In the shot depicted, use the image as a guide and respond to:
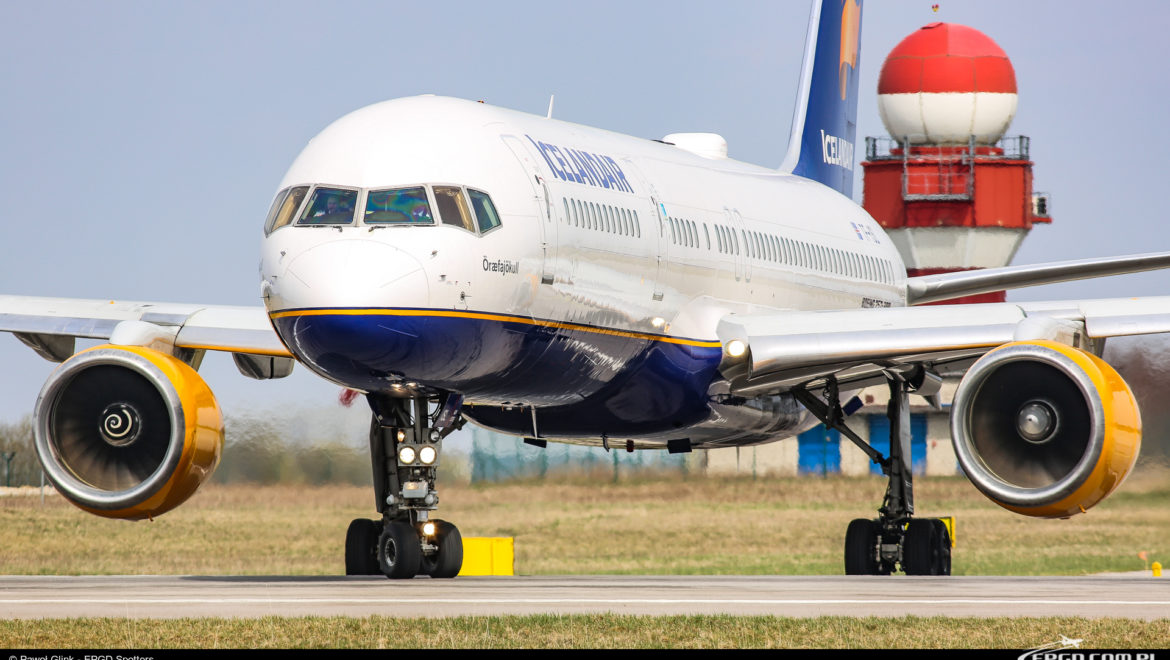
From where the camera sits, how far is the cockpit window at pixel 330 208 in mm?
17188

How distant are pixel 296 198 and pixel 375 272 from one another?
57.0 inches

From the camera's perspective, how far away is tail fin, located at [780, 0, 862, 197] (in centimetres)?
3177

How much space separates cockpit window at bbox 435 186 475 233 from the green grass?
4664 millimetres

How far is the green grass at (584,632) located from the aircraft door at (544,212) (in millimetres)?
5162

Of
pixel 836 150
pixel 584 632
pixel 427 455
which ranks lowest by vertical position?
pixel 584 632

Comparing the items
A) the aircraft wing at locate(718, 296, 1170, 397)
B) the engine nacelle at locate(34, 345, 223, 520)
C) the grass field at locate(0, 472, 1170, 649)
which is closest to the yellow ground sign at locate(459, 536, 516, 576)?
the grass field at locate(0, 472, 1170, 649)

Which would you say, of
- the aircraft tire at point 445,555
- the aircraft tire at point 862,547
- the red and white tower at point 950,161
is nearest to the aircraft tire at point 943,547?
the aircraft tire at point 862,547

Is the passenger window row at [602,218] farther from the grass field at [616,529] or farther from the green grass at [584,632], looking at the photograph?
the grass field at [616,529]

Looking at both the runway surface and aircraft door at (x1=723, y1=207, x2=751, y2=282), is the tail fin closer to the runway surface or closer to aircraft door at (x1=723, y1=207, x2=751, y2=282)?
aircraft door at (x1=723, y1=207, x2=751, y2=282)

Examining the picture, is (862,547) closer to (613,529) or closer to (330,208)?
(330,208)

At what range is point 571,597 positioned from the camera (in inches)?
645

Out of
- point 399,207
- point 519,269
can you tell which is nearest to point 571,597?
point 519,269

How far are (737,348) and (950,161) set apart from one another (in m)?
45.0
